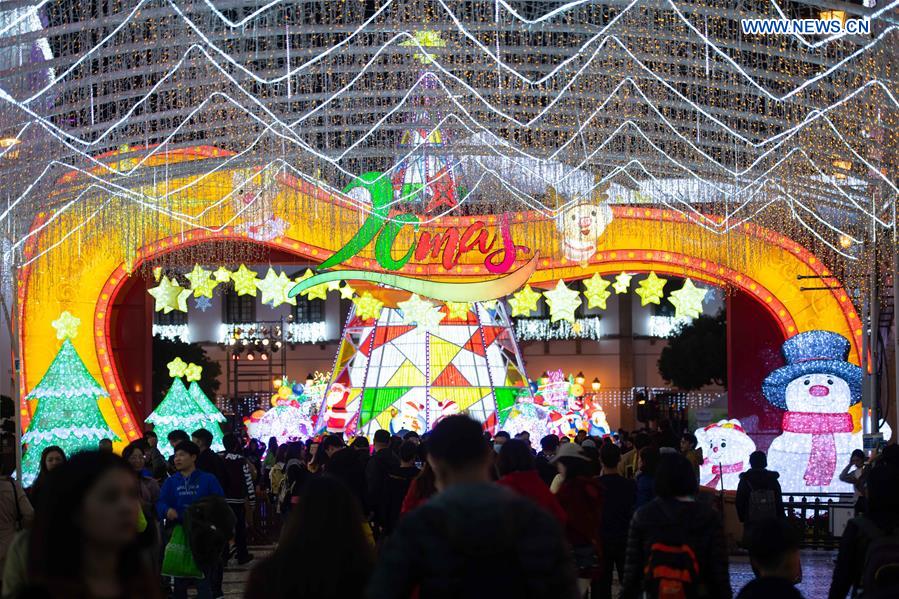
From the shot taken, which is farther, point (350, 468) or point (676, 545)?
point (350, 468)

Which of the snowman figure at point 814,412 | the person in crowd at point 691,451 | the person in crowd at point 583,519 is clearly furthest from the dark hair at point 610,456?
the snowman figure at point 814,412

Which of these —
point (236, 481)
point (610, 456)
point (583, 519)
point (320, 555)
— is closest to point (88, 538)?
point (320, 555)

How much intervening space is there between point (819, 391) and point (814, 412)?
11.1 inches

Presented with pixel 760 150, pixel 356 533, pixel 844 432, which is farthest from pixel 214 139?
pixel 356 533

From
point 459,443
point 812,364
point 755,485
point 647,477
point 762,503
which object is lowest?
point 762,503

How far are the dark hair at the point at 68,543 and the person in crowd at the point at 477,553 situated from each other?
0.63 m

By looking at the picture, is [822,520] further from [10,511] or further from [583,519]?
[10,511]

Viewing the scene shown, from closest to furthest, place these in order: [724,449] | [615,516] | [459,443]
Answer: [459,443] < [615,516] < [724,449]

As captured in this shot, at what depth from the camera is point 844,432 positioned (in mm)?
19672

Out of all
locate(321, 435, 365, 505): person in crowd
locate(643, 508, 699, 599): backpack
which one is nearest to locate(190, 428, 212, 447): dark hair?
locate(321, 435, 365, 505): person in crowd

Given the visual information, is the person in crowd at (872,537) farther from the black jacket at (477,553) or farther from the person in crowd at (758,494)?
the person in crowd at (758,494)

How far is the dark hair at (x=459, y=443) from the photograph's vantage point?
15.7 feet

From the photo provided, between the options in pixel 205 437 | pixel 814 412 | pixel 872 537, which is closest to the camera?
pixel 872 537

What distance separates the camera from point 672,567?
621 centimetres
